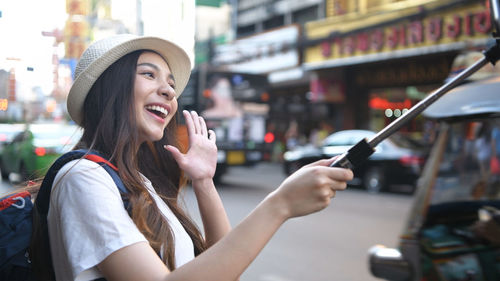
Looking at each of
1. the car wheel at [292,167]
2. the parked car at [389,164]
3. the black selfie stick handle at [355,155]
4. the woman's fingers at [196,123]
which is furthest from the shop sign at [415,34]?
the black selfie stick handle at [355,155]

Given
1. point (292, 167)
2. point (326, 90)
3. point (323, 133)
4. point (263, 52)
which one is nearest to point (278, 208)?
point (292, 167)

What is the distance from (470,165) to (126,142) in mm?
1819

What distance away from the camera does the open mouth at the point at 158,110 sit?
1571 mm

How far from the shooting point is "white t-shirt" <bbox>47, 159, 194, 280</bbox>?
1.19 meters

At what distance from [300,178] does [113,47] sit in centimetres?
71

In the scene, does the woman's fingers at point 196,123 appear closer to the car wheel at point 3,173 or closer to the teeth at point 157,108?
the teeth at point 157,108

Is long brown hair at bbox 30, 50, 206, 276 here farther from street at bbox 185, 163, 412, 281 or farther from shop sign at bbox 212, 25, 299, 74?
shop sign at bbox 212, 25, 299, 74

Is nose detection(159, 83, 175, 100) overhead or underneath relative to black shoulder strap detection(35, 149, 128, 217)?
overhead

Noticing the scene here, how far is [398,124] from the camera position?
1.09m

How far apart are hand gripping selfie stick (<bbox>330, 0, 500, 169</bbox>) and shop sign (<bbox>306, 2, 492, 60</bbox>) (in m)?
12.9

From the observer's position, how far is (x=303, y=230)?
7465 mm

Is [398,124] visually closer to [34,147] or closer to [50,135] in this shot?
[34,147]

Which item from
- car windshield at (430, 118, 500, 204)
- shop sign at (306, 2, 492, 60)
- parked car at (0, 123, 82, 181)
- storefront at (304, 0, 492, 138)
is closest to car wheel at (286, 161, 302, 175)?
storefront at (304, 0, 492, 138)

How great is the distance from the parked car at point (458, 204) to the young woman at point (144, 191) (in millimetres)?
1017
